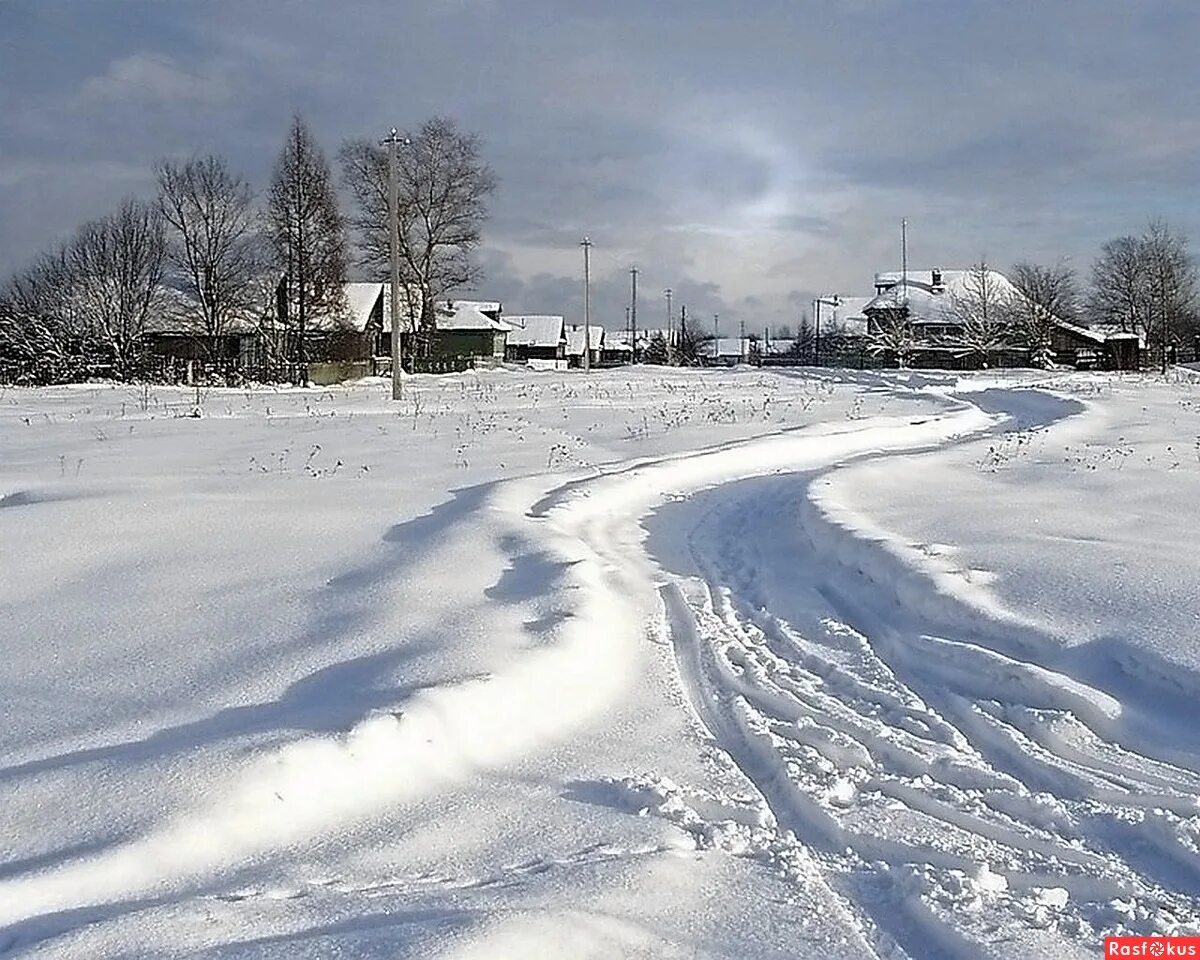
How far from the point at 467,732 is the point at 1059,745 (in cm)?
249

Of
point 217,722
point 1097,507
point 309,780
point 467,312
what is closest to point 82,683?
point 217,722

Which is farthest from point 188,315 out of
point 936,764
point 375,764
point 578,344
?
point 578,344

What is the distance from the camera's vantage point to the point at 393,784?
4.32 metres

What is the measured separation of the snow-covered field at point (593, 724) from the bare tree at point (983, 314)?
62700 mm

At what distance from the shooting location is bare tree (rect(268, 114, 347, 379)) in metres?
44.1

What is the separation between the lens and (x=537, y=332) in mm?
105125

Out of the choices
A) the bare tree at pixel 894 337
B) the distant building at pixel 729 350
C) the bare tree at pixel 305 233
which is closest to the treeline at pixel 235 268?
the bare tree at pixel 305 233

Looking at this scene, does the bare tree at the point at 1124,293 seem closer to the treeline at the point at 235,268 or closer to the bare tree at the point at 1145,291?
the bare tree at the point at 1145,291

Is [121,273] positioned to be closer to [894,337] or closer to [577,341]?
[894,337]

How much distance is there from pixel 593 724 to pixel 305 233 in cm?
4251

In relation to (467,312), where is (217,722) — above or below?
below

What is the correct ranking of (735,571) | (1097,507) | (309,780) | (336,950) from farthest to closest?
1. (1097,507)
2. (735,571)
3. (309,780)
4. (336,950)

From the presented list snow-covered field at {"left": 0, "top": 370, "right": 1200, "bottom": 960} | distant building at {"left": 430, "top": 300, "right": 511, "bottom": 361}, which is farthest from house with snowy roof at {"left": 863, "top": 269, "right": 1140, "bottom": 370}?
snow-covered field at {"left": 0, "top": 370, "right": 1200, "bottom": 960}

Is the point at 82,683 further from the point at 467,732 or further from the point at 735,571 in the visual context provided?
the point at 735,571
